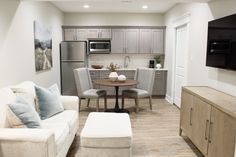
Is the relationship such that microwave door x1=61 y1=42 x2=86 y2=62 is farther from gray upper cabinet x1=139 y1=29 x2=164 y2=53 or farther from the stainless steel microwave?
gray upper cabinet x1=139 y1=29 x2=164 y2=53

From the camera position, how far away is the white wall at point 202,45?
2.99 meters

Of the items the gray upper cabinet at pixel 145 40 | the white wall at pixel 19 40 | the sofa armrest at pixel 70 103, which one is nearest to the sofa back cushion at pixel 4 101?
the white wall at pixel 19 40

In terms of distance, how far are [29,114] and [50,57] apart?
2945 mm

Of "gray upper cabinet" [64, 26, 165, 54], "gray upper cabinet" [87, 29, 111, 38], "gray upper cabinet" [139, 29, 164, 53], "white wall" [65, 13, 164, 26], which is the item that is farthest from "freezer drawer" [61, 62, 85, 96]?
"gray upper cabinet" [139, 29, 164, 53]

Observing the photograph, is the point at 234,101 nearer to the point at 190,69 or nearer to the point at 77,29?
the point at 190,69

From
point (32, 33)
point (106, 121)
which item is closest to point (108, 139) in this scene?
point (106, 121)

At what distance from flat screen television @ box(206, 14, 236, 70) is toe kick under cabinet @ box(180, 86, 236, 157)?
0.49 metres

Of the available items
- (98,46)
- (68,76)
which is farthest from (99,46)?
(68,76)

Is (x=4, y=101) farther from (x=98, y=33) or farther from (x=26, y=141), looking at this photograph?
(x=98, y=33)

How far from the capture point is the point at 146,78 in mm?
5000

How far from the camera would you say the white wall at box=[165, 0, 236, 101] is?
2.99 metres

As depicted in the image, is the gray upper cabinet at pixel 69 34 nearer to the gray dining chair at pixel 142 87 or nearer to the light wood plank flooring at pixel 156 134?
the light wood plank flooring at pixel 156 134

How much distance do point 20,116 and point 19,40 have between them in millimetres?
1763

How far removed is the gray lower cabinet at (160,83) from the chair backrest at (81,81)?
2.19 metres
